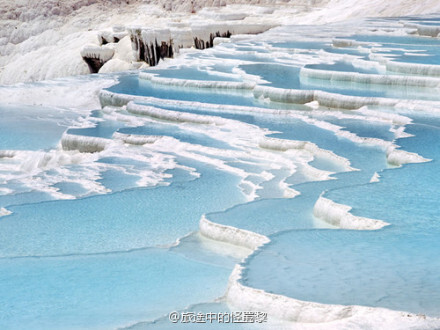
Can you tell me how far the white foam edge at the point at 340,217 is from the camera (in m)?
4.20

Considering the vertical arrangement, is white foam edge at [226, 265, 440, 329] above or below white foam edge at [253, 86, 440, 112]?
above

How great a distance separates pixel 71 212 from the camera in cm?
546

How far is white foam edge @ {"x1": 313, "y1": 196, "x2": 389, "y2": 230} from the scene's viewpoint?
13.8 ft

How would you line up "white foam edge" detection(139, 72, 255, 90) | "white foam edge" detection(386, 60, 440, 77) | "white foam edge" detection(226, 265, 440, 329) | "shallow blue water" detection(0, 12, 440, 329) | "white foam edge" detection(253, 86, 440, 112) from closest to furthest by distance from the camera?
"white foam edge" detection(226, 265, 440, 329) < "shallow blue water" detection(0, 12, 440, 329) < "white foam edge" detection(253, 86, 440, 112) < "white foam edge" detection(386, 60, 440, 77) < "white foam edge" detection(139, 72, 255, 90)

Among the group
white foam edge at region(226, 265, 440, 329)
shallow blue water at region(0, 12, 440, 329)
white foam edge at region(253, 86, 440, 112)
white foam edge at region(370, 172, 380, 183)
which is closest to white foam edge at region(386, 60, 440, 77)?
shallow blue water at region(0, 12, 440, 329)

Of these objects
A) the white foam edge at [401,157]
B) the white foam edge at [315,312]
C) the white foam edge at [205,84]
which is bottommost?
the white foam edge at [205,84]

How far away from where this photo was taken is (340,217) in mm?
4449

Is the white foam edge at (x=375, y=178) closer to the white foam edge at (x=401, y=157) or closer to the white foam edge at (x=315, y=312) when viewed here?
the white foam edge at (x=401, y=157)

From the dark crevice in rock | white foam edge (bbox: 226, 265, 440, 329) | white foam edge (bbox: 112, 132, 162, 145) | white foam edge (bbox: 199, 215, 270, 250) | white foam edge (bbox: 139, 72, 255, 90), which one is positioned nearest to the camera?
white foam edge (bbox: 226, 265, 440, 329)

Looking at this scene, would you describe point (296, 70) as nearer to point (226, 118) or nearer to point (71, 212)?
point (226, 118)

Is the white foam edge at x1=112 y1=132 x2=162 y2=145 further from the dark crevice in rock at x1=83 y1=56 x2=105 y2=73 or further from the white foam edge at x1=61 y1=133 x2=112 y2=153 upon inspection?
the dark crevice in rock at x1=83 y1=56 x2=105 y2=73

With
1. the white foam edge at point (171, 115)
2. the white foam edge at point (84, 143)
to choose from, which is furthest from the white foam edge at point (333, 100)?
the white foam edge at point (84, 143)

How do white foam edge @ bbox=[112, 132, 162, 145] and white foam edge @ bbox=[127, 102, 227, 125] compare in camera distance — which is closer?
white foam edge @ bbox=[112, 132, 162, 145]

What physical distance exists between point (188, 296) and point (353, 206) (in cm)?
126
